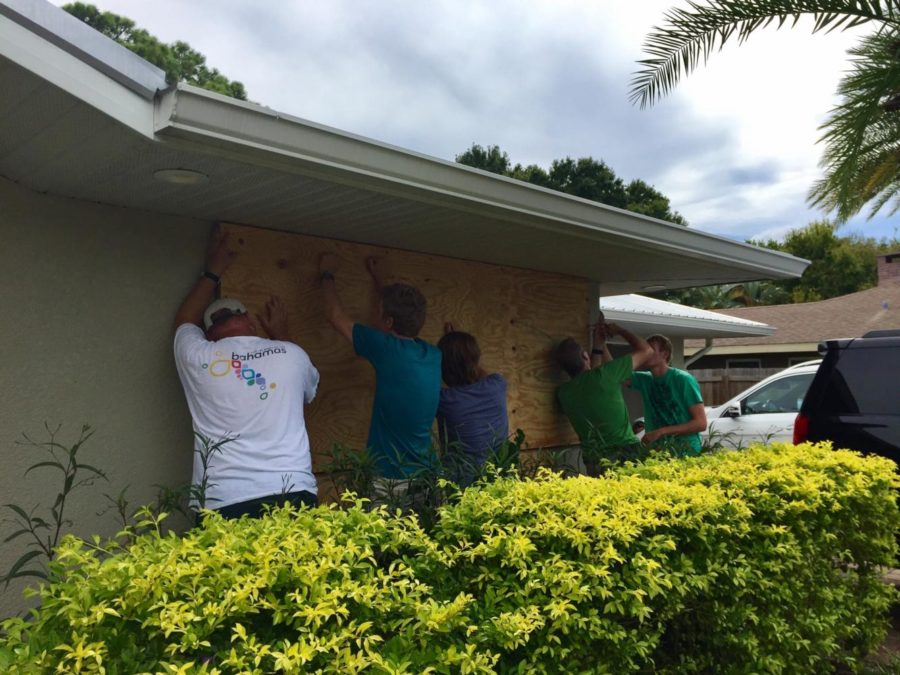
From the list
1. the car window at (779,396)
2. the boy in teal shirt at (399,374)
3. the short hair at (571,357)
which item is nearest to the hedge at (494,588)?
the boy in teal shirt at (399,374)

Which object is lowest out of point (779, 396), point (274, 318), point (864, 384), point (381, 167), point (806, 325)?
point (779, 396)

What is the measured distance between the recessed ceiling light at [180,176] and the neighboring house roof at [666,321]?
6.74 m

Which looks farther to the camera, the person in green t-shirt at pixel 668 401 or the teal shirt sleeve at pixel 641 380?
the teal shirt sleeve at pixel 641 380

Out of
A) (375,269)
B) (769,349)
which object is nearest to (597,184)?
(769,349)

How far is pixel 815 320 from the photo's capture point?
→ 25.2m

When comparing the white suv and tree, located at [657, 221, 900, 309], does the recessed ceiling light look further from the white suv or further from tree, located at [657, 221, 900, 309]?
tree, located at [657, 221, 900, 309]

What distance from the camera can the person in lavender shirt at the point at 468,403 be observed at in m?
4.81

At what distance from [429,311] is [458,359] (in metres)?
0.77

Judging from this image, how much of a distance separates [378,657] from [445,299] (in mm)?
4159

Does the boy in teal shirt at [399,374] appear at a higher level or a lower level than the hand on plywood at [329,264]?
lower

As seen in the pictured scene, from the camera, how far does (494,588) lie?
7.82 feet

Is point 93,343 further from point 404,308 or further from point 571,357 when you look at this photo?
point 571,357

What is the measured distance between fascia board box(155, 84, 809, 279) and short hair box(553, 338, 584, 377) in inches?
49.9

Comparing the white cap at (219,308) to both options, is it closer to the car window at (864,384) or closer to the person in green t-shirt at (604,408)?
the person in green t-shirt at (604,408)
